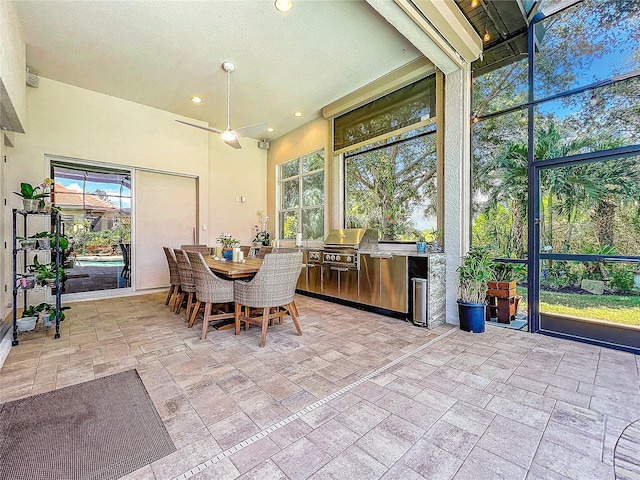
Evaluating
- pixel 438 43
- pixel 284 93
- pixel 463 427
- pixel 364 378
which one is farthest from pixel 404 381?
pixel 284 93

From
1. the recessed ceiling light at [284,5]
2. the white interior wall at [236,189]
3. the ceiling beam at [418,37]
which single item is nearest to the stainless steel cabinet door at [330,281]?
the white interior wall at [236,189]

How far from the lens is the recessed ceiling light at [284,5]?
298cm

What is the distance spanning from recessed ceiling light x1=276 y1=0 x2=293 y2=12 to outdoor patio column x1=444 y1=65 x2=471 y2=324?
7.05 feet

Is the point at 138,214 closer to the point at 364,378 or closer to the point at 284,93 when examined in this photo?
the point at 284,93

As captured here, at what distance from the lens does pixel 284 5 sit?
9.89 ft

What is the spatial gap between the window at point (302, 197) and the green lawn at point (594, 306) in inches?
149

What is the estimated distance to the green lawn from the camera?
2859 mm

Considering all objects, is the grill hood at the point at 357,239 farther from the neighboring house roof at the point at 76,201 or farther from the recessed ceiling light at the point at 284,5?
the neighboring house roof at the point at 76,201

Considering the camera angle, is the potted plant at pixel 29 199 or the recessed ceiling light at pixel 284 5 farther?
the potted plant at pixel 29 199

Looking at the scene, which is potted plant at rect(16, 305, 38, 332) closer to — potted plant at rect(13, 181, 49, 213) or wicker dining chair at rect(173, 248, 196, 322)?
potted plant at rect(13, 181, 49, 213)

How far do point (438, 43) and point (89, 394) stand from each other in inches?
180

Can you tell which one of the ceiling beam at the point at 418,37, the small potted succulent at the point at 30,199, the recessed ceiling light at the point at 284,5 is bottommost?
the small potted succulent at the point at 30,199

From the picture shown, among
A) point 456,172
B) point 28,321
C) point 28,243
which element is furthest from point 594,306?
point 28,243

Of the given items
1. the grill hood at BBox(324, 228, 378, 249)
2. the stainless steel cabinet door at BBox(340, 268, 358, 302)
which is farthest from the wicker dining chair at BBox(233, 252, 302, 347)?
the grill hood at BBox(324, 228, 378, 249)
